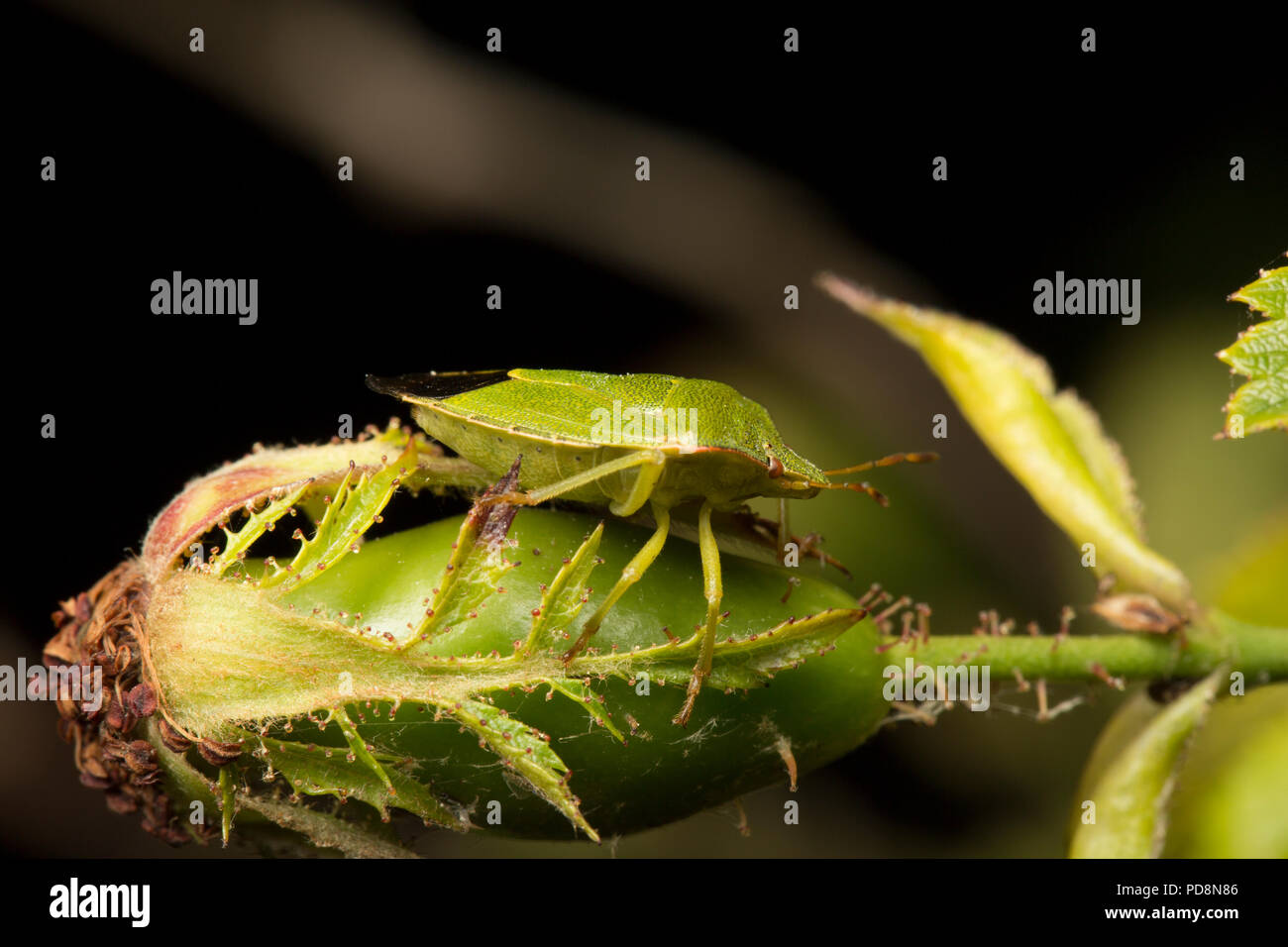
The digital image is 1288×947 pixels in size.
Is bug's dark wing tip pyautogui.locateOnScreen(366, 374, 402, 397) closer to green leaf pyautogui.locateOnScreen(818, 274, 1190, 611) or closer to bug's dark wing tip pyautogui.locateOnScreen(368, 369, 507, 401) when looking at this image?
bug's dark wing tip pyautogui.locateOnScreen(368, 369, 507, 401)

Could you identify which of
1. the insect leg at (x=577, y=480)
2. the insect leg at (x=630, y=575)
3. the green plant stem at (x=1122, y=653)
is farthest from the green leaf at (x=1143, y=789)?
the insect leg at (x=577, y=480)

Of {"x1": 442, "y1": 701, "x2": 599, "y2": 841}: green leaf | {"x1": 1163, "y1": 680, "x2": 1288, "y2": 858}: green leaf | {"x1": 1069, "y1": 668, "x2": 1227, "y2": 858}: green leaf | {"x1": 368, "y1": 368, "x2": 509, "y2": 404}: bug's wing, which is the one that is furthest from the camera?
{"x1": 1163, "y1": 680, "x2": 1288, "y2": 858}: green leaf

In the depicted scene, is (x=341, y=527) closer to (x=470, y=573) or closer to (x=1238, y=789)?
(x=470, y=573)

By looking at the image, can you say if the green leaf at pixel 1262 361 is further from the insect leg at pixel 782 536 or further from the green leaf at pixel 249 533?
the green leaf at pixel 249 533

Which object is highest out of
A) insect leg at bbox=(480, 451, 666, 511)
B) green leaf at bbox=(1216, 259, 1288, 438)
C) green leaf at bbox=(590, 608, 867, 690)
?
green leaf at bbox=(1216, 259, 1288, 438)

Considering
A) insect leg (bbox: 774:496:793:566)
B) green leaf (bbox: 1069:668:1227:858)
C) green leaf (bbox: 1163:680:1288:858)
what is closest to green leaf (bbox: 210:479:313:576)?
insect leg (bbox: 774:496:793:566)

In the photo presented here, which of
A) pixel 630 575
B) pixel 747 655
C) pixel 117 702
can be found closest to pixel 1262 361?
pixel 747 655
